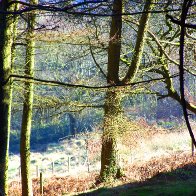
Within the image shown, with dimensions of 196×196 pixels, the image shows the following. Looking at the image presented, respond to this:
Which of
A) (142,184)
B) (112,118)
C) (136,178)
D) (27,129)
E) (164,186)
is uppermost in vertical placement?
(112,118)

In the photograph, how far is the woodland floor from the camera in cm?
744

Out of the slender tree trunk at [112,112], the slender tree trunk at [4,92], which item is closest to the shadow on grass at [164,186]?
the slender tree trunk at [112,112]

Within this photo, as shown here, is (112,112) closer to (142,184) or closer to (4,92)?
(142,184)

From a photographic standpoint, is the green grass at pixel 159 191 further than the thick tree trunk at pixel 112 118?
No

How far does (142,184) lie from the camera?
8.59 m

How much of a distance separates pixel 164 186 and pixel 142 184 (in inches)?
30.9

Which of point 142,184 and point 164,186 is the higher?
point 164,186

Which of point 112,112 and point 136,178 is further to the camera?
point 136,178

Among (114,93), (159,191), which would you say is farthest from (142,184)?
(114,93)

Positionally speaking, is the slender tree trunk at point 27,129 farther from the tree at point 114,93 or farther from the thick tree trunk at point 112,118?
the thick tree trunk at point 112,118

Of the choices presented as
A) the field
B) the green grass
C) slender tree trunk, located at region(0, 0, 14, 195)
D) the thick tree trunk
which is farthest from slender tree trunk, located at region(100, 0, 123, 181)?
slender tree trunk, located at region(0, 0, 14, 195)

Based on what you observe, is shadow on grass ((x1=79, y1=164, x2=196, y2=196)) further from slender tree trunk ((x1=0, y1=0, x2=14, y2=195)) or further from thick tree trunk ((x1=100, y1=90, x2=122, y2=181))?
slender tree trunk ((x1=0, y1=0, x2=14, y2=195))

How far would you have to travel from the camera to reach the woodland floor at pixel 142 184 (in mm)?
7438

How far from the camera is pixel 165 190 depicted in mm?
7309
